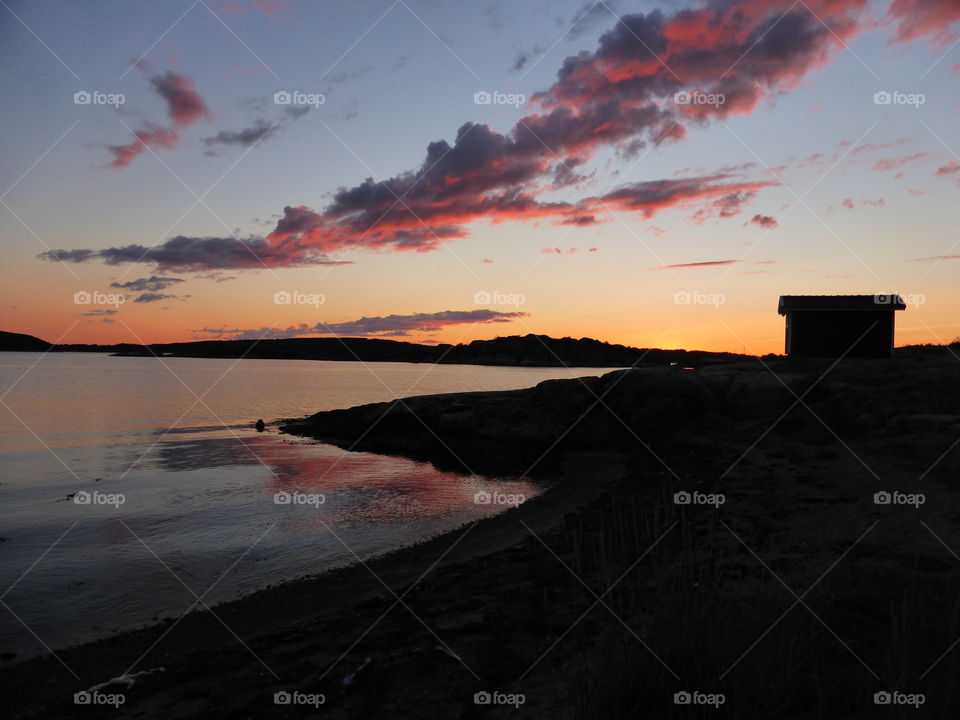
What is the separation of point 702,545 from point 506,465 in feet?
48.2

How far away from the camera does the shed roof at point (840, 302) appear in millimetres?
29906

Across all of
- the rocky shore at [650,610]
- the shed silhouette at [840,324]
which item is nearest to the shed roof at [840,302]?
the shed silhouette at [840,324]

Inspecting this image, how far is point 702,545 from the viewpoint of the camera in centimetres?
1041

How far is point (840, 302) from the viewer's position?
101ft

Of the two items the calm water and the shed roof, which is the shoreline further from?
the shed roof

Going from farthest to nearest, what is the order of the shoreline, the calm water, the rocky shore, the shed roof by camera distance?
the shed roof, the calm water, the shoreline, the rocky shore

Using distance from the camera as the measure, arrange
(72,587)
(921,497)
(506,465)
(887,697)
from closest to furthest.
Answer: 1. (887,697)
2. (72,587)
3. (921,497)
4. (506,465)

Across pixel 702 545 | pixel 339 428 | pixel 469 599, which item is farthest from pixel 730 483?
pixel 339 428

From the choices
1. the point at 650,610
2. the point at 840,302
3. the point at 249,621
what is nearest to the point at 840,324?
the point at 840,302

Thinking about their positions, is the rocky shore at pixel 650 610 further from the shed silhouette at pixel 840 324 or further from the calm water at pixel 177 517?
the shed silhouette at pixel 840 324

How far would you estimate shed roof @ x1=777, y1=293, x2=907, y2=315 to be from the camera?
29.9 m

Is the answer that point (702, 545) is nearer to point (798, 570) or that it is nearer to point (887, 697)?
point (798, 570)

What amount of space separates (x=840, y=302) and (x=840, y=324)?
1.23m

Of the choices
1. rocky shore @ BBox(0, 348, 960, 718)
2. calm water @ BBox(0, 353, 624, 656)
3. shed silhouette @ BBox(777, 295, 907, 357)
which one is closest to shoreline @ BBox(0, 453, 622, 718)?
rocky shore @ BBox(0, 348, 960, 718)
